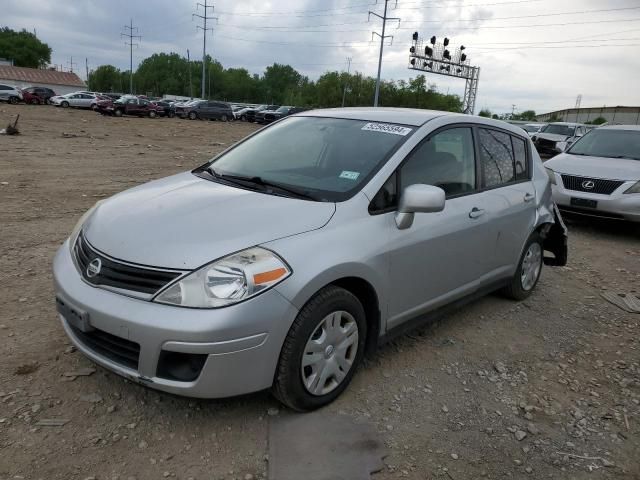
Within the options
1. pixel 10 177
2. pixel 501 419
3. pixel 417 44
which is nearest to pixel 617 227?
pixel 501 419

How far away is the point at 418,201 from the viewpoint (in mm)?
3086

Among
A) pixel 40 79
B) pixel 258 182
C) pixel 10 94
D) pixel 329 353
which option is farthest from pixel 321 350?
pixel 40 79

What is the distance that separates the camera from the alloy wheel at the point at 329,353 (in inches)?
111

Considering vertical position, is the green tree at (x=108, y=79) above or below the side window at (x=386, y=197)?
above

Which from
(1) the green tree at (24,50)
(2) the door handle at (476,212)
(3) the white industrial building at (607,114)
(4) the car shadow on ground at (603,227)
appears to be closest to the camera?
(2) the door handle at (476,212)

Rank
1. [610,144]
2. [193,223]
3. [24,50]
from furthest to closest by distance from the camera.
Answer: [24,50] < [610,144] < [193,223]

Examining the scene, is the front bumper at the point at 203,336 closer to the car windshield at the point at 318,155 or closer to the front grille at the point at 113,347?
the front grille at the point at 113,347

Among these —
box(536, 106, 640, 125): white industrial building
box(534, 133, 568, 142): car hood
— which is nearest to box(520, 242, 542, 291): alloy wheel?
box(534, 133, 568, 142): car hood

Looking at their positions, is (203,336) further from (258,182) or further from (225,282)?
(258,182)

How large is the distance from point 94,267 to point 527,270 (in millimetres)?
3766

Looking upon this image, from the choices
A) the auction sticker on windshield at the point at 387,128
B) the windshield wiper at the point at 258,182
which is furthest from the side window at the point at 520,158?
the windshield wiper at the point at 258,182

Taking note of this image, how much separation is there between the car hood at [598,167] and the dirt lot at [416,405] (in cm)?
341

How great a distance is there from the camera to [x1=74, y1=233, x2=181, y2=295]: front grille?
99.7 inches

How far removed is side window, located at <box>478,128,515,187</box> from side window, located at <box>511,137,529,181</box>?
3.2 inches
